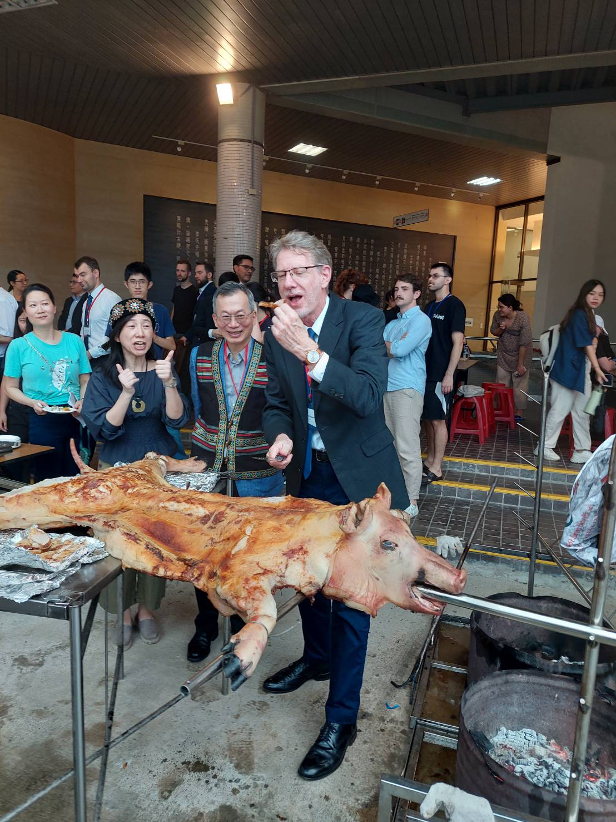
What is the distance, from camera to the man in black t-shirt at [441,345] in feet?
15.6

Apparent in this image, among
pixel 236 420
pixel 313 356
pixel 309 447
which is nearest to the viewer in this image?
pixel 313 356

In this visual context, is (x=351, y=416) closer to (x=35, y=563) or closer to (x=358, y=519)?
(x=358, y=519)

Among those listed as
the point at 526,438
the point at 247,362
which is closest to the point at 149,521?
the point at 247,362

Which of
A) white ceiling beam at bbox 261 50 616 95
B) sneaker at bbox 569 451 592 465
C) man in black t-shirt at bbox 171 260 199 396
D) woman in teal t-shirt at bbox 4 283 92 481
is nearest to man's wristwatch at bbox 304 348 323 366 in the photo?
woman in teal t-shirt at bbox 4 283 92 481

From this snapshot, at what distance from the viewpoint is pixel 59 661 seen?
8.90ft

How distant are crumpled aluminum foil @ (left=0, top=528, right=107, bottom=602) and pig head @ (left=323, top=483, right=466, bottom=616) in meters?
0.73

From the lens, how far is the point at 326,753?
209cm

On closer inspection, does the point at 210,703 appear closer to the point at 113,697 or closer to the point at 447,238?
the point at 113,697

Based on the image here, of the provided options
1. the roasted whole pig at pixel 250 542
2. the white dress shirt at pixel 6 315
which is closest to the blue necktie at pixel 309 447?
the roasted whole pig at pixel 250 542

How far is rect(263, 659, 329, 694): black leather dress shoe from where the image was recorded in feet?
8.38

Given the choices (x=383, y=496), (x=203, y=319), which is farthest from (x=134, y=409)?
(x=203, y=319)

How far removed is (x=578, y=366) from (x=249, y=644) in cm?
496

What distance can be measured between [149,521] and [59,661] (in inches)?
53.6

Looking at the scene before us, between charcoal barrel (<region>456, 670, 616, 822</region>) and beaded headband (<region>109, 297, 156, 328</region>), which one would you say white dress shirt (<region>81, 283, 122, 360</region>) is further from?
charcoal barrel (<region>456, 670, 616, 822</region>)
